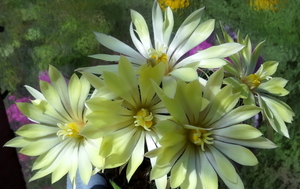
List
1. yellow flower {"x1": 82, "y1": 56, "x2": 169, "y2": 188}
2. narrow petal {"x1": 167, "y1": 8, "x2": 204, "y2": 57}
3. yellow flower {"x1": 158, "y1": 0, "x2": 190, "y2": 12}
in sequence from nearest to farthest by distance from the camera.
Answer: yellow flower {"x1": 82, "y1": 56, "x2": 169, "y2": 188} → narrow petal {"x1": 167, "y1": 8, "x2": 204, "y2": 57} → yellow flower {"x1": 158, "y1": 0, "x2": 190, "y2": 12}

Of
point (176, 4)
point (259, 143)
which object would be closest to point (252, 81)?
point (259, 143)

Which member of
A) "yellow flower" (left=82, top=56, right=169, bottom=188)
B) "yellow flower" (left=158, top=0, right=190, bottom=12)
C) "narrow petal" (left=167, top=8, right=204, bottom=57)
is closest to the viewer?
"yellow flower" (left=82, top=56, right=169, bottom=188)

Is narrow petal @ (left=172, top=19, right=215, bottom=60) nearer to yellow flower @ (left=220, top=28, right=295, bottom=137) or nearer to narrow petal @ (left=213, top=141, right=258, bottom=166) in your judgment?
yellow flower @ (left=220, top=28, right=295, bottom=137)

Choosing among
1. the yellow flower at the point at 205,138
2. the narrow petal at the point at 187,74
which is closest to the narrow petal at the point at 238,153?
the yellow flower at the point at 205,138

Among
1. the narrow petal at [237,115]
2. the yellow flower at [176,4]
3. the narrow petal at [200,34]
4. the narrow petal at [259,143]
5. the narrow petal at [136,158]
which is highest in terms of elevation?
the narrow petal at [200,34]

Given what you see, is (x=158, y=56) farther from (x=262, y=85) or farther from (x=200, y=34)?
(x=262, y=85)

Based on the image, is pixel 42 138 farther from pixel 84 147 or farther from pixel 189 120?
pixel 189 120

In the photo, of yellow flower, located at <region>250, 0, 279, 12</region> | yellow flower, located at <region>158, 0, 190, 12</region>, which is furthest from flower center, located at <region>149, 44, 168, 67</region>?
yellow flower, located at <region>250, 0, 279, 12</region>

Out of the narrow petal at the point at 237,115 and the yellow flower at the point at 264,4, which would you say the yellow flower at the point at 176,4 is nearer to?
the yellow flower at the point at 264,4
